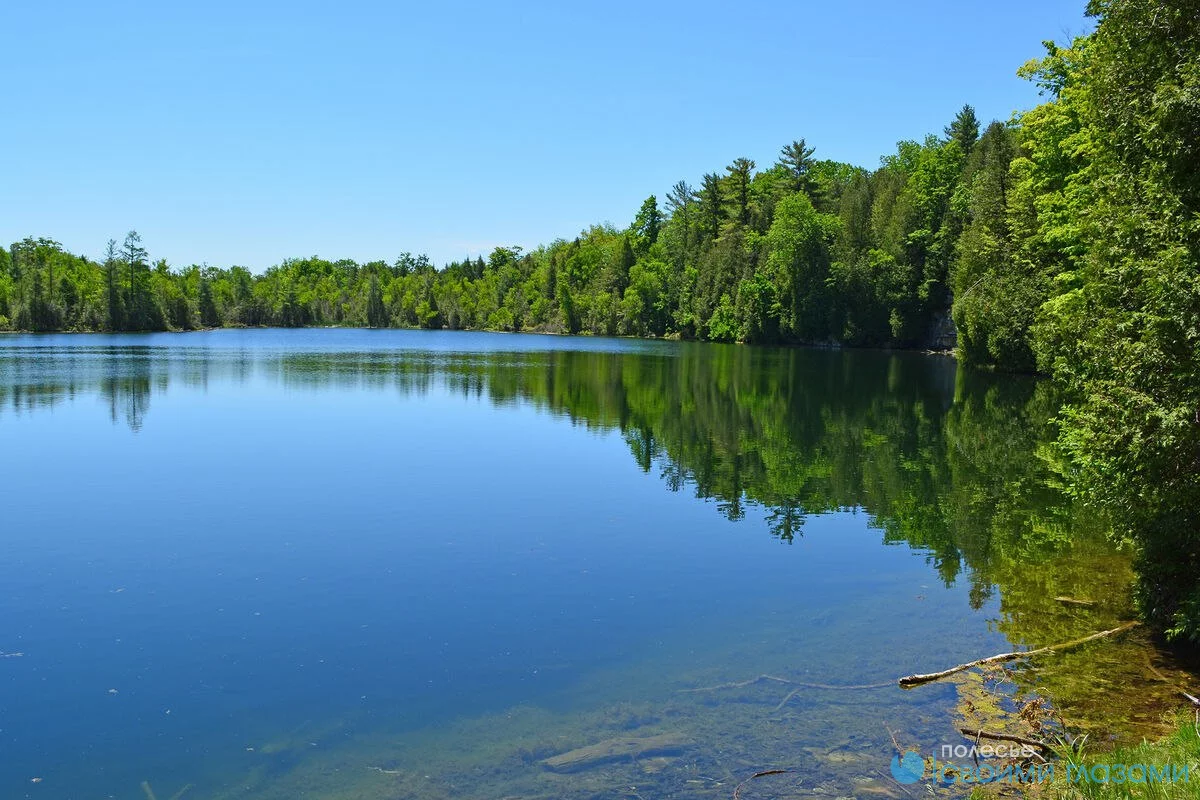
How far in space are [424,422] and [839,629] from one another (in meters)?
24.3

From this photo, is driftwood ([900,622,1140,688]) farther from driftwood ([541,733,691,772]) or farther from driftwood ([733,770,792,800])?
driftwood ([541,733,691,772])

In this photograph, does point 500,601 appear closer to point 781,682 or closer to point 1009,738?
point 781,682

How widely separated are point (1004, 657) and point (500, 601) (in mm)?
6905

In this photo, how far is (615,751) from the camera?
8859 mm

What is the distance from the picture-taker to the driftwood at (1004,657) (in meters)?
10.3

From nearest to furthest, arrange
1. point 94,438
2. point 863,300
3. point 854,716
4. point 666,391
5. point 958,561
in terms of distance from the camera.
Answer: point 854,716, point 958,561, point 94,438, point 666,391, point 863,300

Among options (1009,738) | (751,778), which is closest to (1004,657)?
(1009,738)

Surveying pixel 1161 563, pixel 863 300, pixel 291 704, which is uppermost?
pixel 863 300

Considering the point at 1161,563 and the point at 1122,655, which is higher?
the point at 1161,563

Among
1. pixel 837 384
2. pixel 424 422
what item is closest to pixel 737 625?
pixel 424 422

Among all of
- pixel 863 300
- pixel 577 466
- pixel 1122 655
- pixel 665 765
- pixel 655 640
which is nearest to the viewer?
pixel 665 765

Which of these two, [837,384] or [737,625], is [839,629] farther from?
[837,384]

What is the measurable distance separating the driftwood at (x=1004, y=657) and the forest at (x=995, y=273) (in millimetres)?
573

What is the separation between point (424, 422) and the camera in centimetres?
3447
